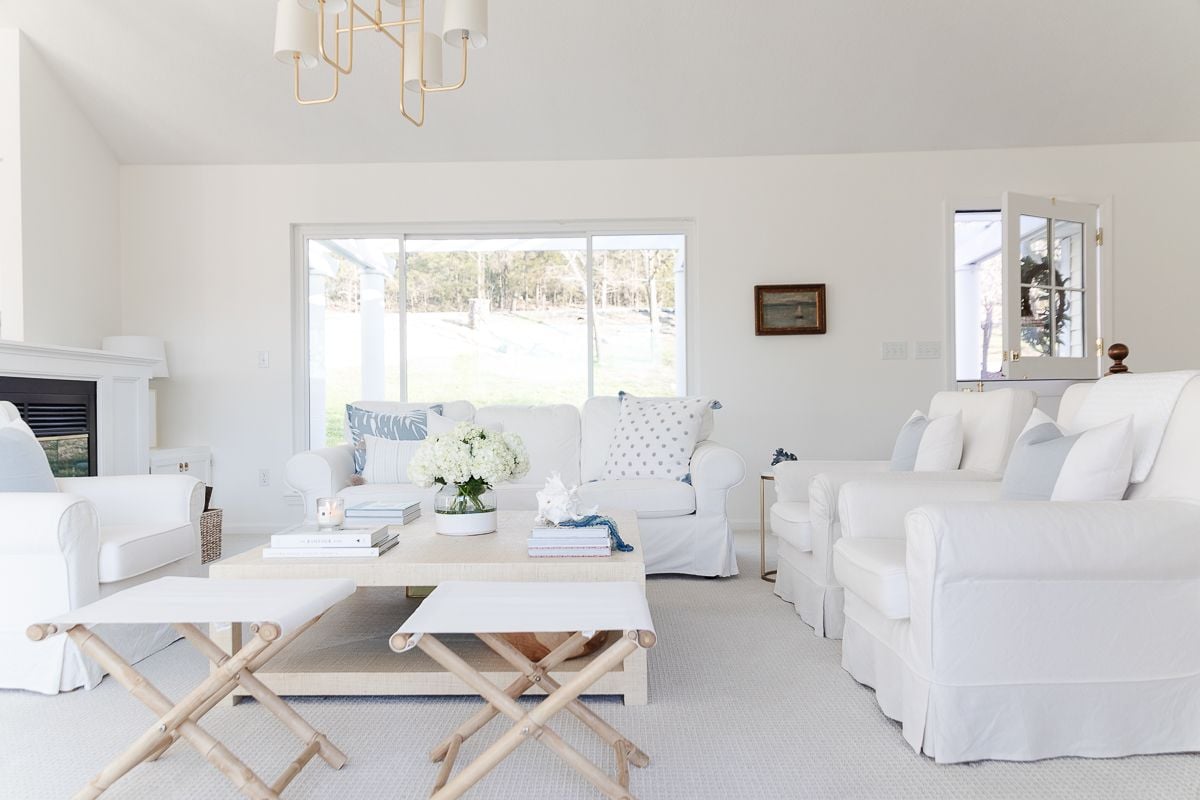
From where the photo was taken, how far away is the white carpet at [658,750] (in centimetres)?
174

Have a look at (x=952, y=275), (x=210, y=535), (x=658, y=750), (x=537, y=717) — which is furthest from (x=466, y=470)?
(x=952, y=275)

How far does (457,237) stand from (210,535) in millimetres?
2476

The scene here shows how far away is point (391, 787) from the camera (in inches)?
68.5

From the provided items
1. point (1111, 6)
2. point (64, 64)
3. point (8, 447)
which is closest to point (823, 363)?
point (1111, 6)

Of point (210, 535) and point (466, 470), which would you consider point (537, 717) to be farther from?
point (210, 535)

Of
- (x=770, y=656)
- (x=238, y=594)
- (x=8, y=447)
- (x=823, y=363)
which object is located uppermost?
(x=823, y=363)

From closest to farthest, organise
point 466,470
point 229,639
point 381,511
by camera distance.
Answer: point 229,639 → point 466,470 → point 381,511

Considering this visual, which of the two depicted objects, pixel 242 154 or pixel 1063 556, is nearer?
pixel 1063 556

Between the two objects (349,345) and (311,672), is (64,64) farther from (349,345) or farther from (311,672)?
(311,672)

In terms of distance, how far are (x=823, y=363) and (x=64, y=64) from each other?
4.80 metres

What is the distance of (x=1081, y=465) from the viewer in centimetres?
207

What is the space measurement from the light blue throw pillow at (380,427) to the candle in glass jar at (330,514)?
5.11 feet

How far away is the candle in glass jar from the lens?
2.53 meters

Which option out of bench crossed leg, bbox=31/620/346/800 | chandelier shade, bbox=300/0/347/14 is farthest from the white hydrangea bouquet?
chandelier shade, bbox=300/0/347/14
